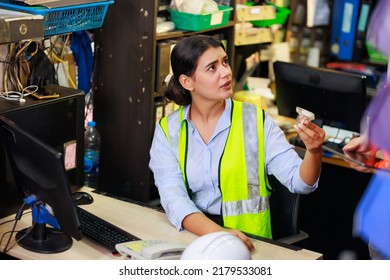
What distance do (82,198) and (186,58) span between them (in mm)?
695

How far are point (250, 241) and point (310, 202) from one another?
1.52m

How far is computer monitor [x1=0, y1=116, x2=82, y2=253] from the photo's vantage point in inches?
98.7

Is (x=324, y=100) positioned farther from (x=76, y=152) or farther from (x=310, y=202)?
(x=76, y=152)

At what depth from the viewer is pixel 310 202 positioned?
168 inches

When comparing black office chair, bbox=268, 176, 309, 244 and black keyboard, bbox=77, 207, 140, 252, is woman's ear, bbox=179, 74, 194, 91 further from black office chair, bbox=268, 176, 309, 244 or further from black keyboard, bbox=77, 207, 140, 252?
black keyboard, bbox=77, 207, 140, 252

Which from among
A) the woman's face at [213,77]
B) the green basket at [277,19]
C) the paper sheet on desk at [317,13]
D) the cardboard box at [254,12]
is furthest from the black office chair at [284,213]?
the paper sheet on desk at [317,13]

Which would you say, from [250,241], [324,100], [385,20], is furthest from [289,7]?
[385,20]

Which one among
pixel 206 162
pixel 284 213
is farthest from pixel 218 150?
pixel 284 213

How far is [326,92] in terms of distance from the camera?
3873 millimetres

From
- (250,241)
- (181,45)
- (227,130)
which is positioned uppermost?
(181,45)

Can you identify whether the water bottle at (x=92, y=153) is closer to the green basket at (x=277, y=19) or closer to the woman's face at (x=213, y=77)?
the woman's face at (x=213, y=77)

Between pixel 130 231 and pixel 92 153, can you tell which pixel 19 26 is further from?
pixel 92 153

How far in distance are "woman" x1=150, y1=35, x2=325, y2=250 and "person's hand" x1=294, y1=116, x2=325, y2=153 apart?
0.74 ft

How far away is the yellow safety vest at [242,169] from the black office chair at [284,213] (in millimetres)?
87
